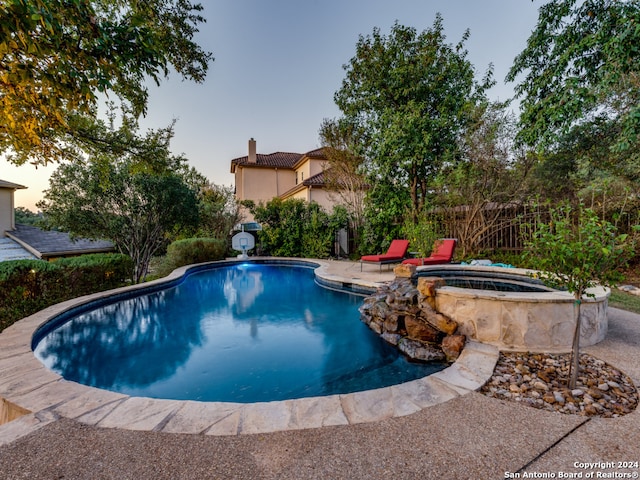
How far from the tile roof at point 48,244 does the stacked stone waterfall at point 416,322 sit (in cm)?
1391

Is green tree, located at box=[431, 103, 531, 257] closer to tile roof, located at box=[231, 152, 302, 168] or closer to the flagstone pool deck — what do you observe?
the flagstone pool deck

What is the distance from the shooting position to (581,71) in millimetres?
8078

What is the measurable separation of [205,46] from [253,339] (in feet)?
19.6

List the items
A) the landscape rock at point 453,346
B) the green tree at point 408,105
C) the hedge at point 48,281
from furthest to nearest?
the green tree at point 408,105
the hedge at point 48,281
the landscape rock at point 453,346

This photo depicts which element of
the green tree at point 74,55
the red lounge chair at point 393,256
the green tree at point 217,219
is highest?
the green tree at point 74,55

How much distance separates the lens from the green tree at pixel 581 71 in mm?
6461

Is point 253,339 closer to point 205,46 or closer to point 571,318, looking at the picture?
point 571,318

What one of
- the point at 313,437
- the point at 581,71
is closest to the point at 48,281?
the point at 313,437

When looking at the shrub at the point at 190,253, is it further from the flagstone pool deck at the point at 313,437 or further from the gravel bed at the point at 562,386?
the gravel bed at the point at 562,386

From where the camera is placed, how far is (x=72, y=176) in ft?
27.7

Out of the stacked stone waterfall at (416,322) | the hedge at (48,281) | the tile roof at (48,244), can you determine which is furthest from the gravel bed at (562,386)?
the tile roof at (48,244)

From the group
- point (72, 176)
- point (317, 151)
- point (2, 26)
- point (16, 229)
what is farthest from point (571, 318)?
point (16, 229)

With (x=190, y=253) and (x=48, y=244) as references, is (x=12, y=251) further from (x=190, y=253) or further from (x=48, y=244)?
(x=190, y=253)

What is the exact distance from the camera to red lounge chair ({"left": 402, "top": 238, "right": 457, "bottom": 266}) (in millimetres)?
7668
